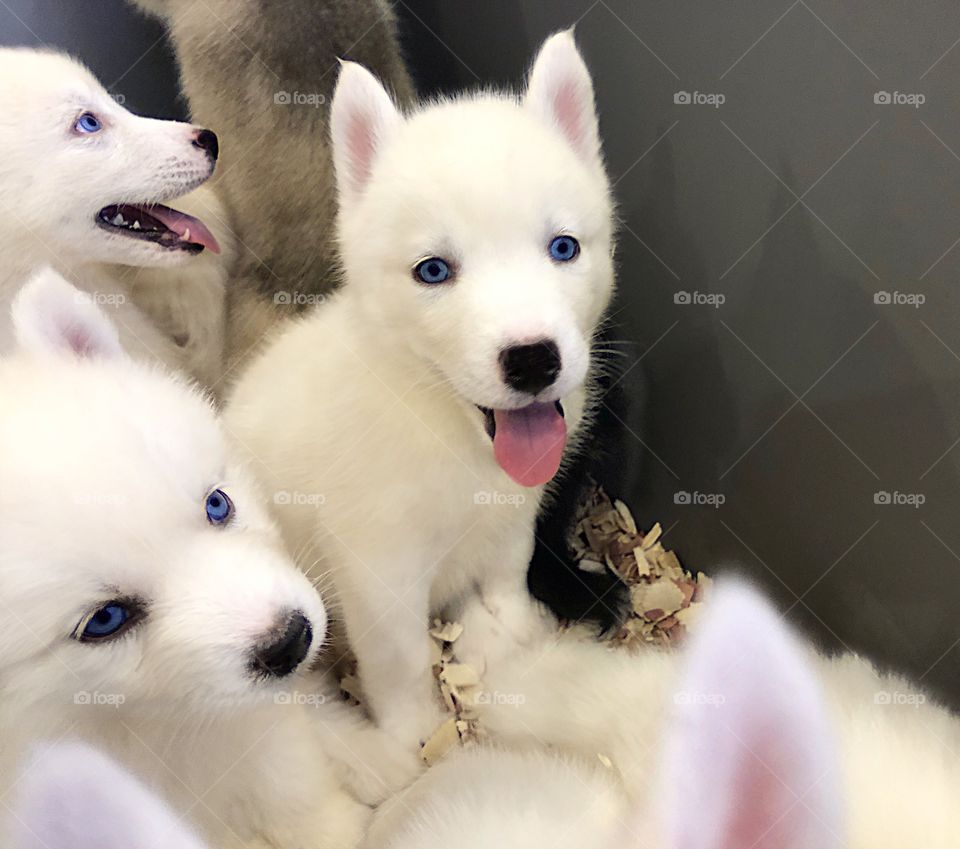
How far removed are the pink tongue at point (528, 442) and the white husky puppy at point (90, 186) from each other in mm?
757

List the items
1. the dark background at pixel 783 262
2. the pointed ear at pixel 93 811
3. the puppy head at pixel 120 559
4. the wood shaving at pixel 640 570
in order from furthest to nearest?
the wood shaving at pixel 640 570
the dark background at pixel 783 262
the puppy head at pixel 120 559
the pointed ear at pixel 93 811

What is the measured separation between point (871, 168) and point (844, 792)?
1.00 m

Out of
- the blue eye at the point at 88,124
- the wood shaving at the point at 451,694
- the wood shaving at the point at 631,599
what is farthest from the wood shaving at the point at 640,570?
the blue eye at the point at 88,124

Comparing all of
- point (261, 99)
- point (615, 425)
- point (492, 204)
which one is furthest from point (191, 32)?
point (615, 425)

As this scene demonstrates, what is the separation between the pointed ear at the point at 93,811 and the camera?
0.71m

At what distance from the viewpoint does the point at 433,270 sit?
3.85 ft

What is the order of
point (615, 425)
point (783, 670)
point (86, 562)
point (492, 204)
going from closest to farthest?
point (783, 670)
point (86, 562)
point (492, 204)
point (615, 425)

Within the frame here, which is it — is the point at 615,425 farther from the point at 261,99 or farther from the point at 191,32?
the point at 191,32

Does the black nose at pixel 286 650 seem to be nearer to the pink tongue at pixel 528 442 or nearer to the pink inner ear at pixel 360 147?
the pink tongue at pixel 528 442

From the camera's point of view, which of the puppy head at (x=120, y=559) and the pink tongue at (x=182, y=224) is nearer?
the puppy head at (x=120, y=559)

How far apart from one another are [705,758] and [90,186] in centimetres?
139

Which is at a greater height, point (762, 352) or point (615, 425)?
point (762, 352)

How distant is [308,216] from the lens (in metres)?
1.75

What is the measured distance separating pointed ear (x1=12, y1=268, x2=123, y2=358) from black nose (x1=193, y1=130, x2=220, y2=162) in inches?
21.9
